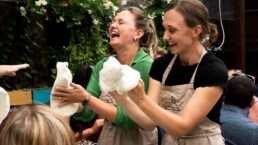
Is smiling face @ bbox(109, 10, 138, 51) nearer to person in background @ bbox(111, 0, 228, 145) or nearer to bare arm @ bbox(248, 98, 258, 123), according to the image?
person in background @ bbox(111, 0, 228, 145)

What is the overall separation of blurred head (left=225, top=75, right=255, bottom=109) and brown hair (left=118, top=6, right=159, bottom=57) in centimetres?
50

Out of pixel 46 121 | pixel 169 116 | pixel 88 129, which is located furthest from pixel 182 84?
pixel 88 129

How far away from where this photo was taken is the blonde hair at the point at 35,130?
1184mm

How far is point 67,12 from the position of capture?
3201 millimetres

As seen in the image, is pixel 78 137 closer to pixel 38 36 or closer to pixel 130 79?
pixel 130 79

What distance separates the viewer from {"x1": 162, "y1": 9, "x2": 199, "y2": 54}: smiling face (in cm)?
170

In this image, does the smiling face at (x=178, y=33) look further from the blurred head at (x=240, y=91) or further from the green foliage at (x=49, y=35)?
the green foliage at (x=49, y=35)

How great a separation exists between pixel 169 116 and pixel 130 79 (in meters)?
0.21

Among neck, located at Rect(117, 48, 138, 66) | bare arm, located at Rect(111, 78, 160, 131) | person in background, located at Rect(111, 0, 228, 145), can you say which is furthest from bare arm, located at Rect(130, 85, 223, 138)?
neck, located at Rect(117, 48, 138, 66)

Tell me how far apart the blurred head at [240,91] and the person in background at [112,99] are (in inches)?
20.0

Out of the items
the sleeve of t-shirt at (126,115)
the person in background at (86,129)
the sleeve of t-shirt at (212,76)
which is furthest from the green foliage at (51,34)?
the sleeve of t-shirt at (212,76)

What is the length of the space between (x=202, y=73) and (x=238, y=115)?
2.72 ft

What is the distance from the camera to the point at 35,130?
119 centimetres

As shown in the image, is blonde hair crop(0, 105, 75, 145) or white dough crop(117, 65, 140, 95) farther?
white dough crop(117, 65, 140, 95)
